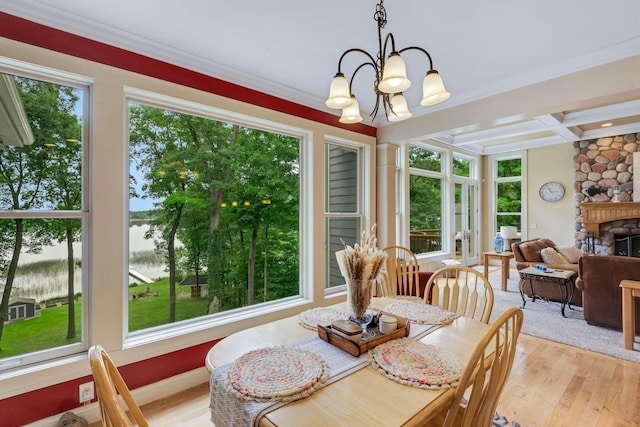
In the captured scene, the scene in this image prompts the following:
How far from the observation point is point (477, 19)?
2002 millimetres

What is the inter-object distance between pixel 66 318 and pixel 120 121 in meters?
1.41

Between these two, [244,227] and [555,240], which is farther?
[555,240]

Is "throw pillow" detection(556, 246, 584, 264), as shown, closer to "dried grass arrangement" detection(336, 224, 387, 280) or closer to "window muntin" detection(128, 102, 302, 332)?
"window muntin" detection(128, 102, 302, 332)

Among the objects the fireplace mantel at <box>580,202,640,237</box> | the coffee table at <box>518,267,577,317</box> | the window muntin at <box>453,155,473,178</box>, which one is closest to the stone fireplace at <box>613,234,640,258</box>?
the fireplace mantel at <box>580,202,640,237</box>

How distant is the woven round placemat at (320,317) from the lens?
5.66 ft

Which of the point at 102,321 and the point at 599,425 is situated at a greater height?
the point at 102,321

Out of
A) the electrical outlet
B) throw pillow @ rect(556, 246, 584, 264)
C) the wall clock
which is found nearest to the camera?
the electrical outlet

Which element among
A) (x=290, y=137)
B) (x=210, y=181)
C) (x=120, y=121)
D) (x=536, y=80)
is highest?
(x=536, y=80)

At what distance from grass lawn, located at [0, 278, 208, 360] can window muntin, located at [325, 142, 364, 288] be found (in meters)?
1.86

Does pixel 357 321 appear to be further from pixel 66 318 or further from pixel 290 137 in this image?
pixel 290 137

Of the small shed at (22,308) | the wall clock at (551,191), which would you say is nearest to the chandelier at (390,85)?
the small shed at (22,308)

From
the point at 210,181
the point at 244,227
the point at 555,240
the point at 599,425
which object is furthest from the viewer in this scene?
the point at 555,240

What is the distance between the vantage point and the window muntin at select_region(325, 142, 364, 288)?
371cm

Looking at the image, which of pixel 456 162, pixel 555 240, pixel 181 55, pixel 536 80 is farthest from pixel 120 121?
pixel 555 240
